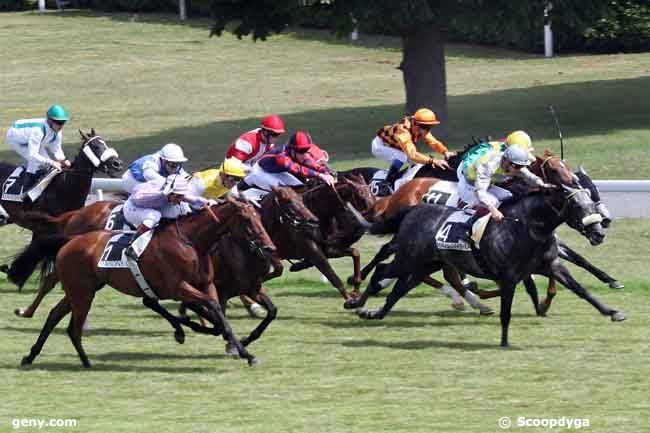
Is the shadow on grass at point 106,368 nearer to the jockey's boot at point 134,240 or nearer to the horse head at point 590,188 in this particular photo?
the jockey's boot at point 134,240

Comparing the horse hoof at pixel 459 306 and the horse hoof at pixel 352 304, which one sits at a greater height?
the horse hoof at pixel 352 304

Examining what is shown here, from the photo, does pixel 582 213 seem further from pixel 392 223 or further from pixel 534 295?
pixel 392 223

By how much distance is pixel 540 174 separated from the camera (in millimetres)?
13102

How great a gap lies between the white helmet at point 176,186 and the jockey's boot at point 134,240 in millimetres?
319

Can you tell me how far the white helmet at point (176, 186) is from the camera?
1152 centimetres

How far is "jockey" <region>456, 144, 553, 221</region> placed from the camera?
487 inches

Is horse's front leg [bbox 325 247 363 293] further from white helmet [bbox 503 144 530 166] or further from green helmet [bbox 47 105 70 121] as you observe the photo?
green helmet [bbox 47 105 70 121]

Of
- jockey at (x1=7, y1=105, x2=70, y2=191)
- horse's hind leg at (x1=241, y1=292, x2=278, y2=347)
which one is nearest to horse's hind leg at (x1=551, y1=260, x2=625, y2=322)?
horse's hind leg at (x1=241, y1=292, x2=278, y2=347)

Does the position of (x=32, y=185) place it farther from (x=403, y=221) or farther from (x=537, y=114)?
(x=537, y=114)

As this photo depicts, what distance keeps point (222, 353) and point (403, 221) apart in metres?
2.00

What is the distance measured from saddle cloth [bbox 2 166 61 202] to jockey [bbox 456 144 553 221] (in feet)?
15.6

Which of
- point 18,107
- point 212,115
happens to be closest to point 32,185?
point 212,115

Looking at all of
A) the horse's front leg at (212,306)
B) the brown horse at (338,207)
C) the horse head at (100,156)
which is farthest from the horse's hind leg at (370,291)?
the horse head at (100,156)

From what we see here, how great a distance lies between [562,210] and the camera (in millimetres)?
12031
